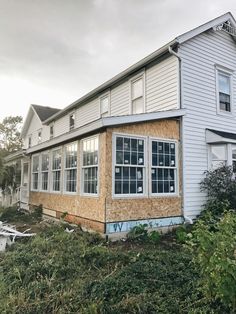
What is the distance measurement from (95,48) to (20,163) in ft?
26.7

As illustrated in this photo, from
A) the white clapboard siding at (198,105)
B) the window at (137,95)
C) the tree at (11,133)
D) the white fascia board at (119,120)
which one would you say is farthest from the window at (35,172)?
the tree at (11,133)

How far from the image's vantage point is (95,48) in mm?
14078

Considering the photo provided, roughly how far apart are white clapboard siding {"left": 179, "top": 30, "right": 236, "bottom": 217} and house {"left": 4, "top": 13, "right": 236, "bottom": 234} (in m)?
0.04

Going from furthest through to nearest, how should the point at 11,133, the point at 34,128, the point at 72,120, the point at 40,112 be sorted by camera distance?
the point at 11,133
the point at 34,128
the point at 40,112
the point at 72,120

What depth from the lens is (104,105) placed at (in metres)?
14.4

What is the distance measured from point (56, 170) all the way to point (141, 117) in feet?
16.3

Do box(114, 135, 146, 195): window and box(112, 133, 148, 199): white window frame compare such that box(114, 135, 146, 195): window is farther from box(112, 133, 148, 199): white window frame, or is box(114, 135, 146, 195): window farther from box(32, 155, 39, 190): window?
box(32, 155, 39, 190): window

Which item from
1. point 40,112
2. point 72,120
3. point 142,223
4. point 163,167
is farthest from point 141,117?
point 40,112

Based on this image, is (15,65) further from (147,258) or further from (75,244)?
(147,258)

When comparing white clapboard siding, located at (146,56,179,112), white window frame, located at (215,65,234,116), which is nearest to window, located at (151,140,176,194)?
white clapboard siding, located at (146,56,179,112)

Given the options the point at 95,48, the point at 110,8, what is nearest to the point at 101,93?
the point at 95,48

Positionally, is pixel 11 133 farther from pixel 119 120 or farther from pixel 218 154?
pixel 119 120

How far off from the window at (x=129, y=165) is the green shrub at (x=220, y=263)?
178 inches

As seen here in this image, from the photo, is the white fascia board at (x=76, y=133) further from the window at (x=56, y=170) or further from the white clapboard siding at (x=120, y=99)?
the white clapboard siding at (x=120, y=99)
